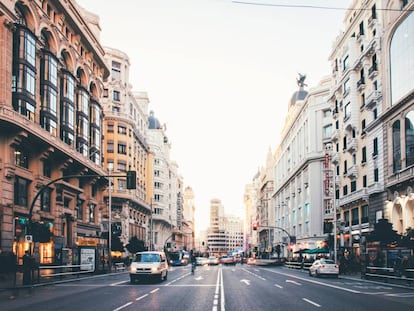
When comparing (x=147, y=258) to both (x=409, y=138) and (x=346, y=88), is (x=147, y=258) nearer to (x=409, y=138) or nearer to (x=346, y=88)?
(x=409, y=138)

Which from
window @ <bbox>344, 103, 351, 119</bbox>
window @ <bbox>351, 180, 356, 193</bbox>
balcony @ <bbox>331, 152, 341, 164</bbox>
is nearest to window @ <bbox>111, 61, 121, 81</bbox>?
balcony @ <bbox>331, 152, 341, 164</bbox>

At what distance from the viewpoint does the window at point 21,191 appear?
3834 cm

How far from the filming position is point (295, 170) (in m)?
88.9

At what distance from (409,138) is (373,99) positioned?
7370 millimetres

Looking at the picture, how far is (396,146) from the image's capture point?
140 ft

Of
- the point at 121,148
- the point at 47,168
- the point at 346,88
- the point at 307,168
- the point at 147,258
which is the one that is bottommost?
the point at 147,258

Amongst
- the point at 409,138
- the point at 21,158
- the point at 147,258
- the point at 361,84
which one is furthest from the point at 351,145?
the point at 21,158

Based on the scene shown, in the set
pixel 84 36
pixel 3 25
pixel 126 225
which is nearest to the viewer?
pixel 3 25

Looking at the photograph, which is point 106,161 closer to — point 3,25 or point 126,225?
point 126,225

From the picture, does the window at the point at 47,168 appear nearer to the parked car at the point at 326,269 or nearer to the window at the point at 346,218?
the parked car at the point at 326,269

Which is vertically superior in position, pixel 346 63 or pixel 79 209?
pixel 346 63

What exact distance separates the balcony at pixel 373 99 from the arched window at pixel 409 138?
5.55 m

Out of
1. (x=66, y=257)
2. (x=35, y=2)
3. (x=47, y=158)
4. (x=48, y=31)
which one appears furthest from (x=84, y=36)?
(x=66, y=257)

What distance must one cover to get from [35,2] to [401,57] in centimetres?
2915
